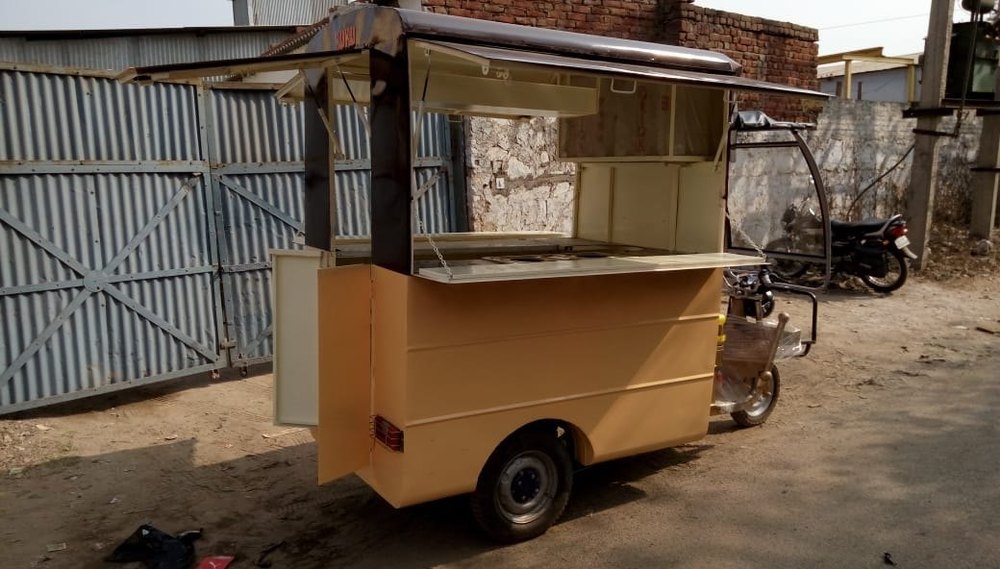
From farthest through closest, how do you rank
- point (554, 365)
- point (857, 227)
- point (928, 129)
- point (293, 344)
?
point (928, 129), point (857, 227), point (293, 344), point (554, 365)

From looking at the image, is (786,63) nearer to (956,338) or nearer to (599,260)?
(956,338)

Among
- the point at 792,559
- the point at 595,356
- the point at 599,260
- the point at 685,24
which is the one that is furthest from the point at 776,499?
the point at 685,24

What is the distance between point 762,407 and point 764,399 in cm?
6

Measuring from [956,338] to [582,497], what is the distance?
19.0ft

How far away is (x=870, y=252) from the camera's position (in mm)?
10289

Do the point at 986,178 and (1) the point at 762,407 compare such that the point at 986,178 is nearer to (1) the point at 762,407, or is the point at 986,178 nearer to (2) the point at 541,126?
(2) the point at 541,126

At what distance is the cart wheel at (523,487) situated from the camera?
391 cm

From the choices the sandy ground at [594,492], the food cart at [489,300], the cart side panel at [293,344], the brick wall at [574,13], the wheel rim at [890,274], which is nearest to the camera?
the food cart at [489,300]

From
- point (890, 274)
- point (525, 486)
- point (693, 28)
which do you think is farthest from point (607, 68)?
point (890, 274)

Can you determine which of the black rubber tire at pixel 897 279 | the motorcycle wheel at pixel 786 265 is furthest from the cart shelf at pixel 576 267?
the black rubber tire at pixel 897 279

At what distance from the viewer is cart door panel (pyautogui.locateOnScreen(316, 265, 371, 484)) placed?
12.2 ft

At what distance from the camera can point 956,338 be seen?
8.22m

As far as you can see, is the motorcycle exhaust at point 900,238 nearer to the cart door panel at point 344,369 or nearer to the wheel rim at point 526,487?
the wheel rim at point 526,487

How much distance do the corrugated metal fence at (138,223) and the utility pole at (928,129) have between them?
8406mm
